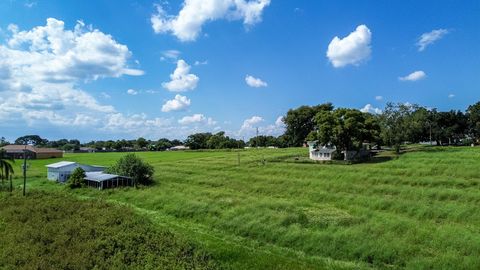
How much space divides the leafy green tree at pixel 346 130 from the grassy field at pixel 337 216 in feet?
36.4

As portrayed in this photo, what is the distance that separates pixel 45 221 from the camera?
27.8m

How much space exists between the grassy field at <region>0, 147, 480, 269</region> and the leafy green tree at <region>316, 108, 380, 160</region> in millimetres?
11108

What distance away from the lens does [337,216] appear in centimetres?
2720

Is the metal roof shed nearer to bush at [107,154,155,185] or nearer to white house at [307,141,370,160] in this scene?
bush at [107,154,155,185]

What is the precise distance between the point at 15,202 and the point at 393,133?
60979 mm

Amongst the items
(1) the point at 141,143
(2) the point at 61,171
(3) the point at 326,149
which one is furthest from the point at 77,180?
(1) the point at 141,143

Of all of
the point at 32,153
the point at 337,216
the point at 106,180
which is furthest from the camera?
the point at 32,153

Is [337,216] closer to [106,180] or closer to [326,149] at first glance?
[106,180]

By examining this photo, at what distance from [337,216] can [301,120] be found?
Result: 2628 inches

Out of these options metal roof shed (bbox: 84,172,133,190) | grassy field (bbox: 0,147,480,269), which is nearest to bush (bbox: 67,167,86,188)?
metal roof shed (bbox: 84,172,133,190)

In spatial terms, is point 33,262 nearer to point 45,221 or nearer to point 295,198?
point 45,221

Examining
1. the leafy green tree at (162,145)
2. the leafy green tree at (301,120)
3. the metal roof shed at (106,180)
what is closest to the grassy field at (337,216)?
the metal roof shed at (106,180)

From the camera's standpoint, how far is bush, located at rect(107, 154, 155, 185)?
52.3 meters


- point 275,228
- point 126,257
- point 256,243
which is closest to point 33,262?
point 126,257
